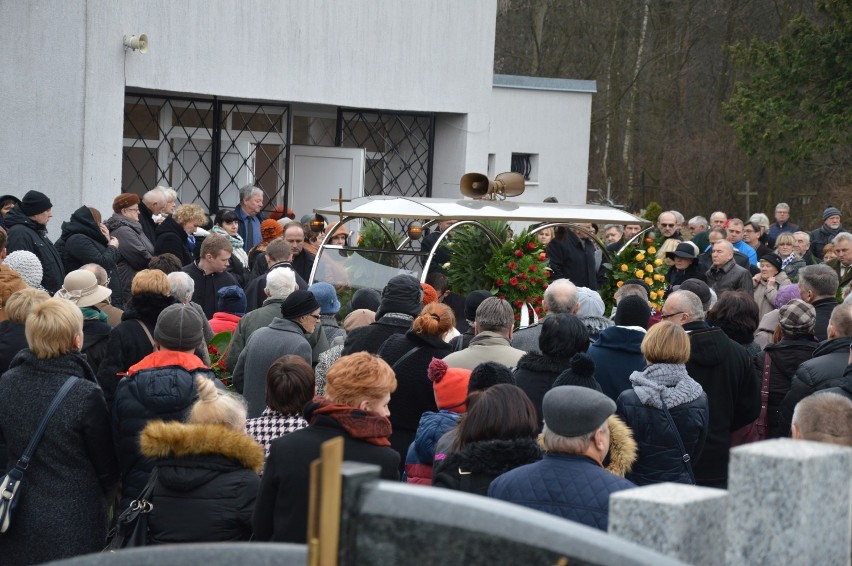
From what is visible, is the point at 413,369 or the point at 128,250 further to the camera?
the point at 128,250

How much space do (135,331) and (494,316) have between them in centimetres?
194

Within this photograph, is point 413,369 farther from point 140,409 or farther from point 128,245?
point 128,245

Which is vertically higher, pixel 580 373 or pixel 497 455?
pixel 580 373

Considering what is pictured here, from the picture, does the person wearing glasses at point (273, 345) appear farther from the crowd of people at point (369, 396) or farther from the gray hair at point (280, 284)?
the gray hair at point (280, 284)

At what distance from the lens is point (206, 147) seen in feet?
56.0

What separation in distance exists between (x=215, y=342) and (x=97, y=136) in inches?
291

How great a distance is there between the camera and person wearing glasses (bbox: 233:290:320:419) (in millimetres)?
6793

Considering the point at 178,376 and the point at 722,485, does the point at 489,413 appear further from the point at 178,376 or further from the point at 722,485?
the point at 722,485

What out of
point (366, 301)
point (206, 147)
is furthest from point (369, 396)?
point (206, 147)

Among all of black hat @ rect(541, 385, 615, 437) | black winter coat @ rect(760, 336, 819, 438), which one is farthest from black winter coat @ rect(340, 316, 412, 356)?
black hat @ rect(541, 385, 615, 437)

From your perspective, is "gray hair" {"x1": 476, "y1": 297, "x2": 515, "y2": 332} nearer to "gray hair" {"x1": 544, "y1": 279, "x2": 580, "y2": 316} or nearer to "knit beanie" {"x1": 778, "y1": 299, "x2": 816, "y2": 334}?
"gray hair" {"x1": 544, "y1": 279, "x2": 580, "y2": 316}

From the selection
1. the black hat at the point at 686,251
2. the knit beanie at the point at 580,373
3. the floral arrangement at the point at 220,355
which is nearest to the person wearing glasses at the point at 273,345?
the floral arrangement at the point at 220,355

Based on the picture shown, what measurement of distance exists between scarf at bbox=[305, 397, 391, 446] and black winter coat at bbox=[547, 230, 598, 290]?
270 inches

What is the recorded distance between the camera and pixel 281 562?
2.07 metres
